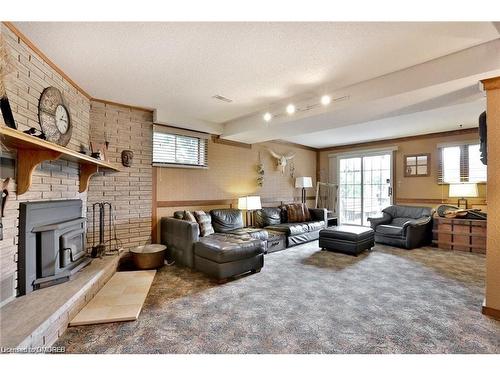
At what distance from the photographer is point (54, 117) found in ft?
8.27

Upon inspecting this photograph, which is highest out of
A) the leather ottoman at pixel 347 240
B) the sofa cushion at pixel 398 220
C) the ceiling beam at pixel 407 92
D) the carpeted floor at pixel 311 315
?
the ceiling beam at pixel 407 92

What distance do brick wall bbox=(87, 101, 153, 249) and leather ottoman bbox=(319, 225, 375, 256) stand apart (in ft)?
10.3

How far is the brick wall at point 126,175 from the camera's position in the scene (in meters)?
3.47

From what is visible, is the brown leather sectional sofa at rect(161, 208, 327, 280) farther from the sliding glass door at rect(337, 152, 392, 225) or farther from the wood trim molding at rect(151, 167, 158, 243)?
the sliding glass door at rect(337, 152, 392, 225)

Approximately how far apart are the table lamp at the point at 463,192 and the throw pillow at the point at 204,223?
4947 mm

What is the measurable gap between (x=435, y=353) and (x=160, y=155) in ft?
13.6

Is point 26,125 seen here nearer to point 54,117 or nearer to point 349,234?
point 54,117

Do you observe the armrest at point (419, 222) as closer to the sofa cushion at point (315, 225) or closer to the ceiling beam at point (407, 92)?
the sofa cushion at point (315, 225)

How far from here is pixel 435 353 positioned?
1642 mm

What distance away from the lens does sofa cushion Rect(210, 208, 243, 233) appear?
4.34 metres

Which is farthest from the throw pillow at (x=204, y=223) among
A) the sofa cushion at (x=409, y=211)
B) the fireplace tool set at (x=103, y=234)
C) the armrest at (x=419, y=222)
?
the sofa cushion at (x=409, y=211)
